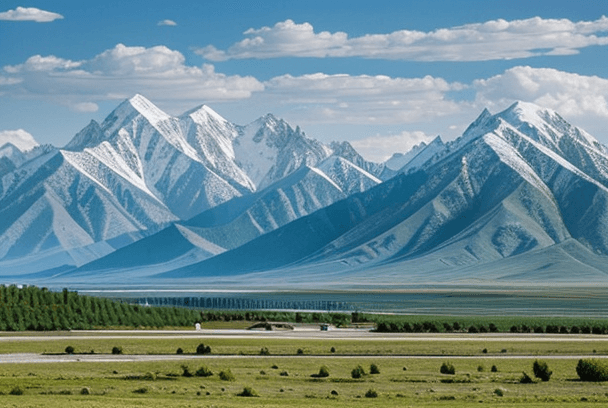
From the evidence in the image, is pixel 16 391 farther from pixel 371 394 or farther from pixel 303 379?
pixel 303 379

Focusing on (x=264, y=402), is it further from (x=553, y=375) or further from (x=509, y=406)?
(x=553, y=375)

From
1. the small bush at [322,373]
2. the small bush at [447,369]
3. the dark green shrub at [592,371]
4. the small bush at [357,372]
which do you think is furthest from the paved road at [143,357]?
the dark green shrub at [592,371]

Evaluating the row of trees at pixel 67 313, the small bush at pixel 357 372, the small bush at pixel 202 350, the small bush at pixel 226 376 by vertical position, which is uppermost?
the small bush at pixel 226 376

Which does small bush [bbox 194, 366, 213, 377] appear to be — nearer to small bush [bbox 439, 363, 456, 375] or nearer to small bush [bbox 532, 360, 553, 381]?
small bush [bbox 439, 363, 456, 375]

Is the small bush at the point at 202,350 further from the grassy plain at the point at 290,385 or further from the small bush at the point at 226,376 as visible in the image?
the small bush at the point at 226,376

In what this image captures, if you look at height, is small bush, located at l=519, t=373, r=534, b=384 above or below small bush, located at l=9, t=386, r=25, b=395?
below

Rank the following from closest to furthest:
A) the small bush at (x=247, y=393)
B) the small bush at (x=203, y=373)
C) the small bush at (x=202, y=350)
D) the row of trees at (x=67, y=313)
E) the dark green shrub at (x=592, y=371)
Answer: the small bush at (x=247, y=393) → the dark green shrub at (x=592, y=371) → the small bush at (x=203, y=373) → the small bush at (x=202, y=350) → the row of trees at (x=67, y=313)

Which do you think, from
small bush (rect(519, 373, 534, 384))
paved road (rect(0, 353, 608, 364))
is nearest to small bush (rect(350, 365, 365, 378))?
small bush (rect(519, 373, 534, 384))

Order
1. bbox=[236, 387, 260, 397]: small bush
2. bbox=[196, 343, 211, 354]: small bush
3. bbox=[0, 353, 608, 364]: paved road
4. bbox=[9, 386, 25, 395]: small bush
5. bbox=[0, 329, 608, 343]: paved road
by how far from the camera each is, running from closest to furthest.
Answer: bbox=[9, 386, 25, 395]: small bush
bbox=[236, 387, 260, 397]: small bush
bbox=[0, 353, 608, 364]: paved road
bbox=[196, 343, 211, 354]: small bush
bbox=[0, 329, 608, 343]: paved road
